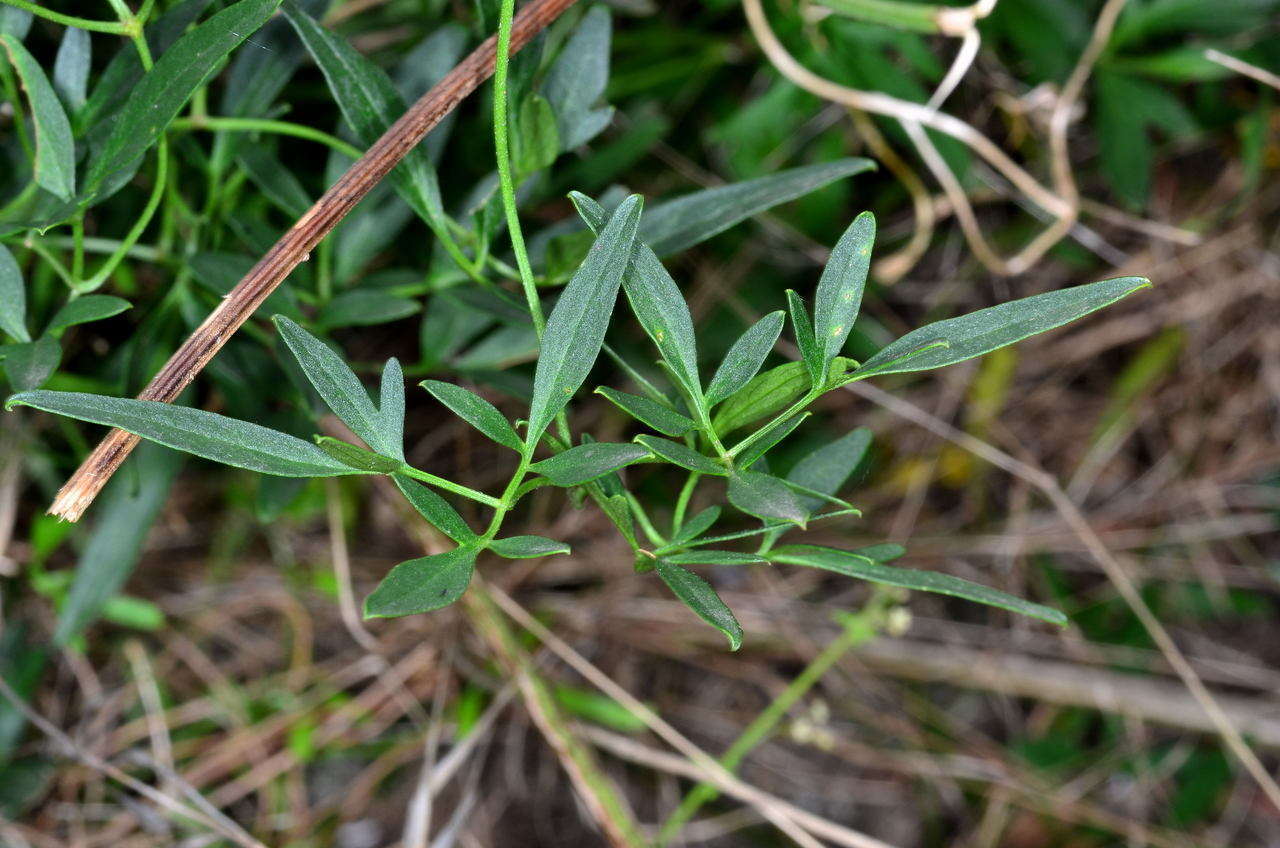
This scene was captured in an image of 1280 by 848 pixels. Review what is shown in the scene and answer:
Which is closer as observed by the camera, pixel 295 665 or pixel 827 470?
pixel 827 470

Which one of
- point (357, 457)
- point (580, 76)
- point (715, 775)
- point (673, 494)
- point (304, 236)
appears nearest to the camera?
point (357, 457)

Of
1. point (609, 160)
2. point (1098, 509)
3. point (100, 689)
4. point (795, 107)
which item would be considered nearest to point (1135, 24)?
point (795, 107)

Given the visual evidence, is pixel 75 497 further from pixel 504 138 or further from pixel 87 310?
pixel 504 138

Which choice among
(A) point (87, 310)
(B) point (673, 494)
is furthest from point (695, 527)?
(B) point (673, 494)

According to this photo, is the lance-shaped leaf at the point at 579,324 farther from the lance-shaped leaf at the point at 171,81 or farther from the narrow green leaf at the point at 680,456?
the lance-shaped leaf at the point at 171,81

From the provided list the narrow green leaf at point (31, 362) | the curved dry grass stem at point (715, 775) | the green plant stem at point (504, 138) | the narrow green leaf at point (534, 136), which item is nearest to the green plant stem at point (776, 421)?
the green plant stem at point (504, 138)

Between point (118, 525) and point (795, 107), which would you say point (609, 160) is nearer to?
point (795, 107)

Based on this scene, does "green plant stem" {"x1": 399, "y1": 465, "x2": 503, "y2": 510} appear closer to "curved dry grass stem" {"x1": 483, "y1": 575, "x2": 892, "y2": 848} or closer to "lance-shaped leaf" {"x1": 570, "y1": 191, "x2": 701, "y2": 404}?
"lance-shaped leaf" {"x1": 570, "y1": 191, "x2": 701, "y2": 404}
